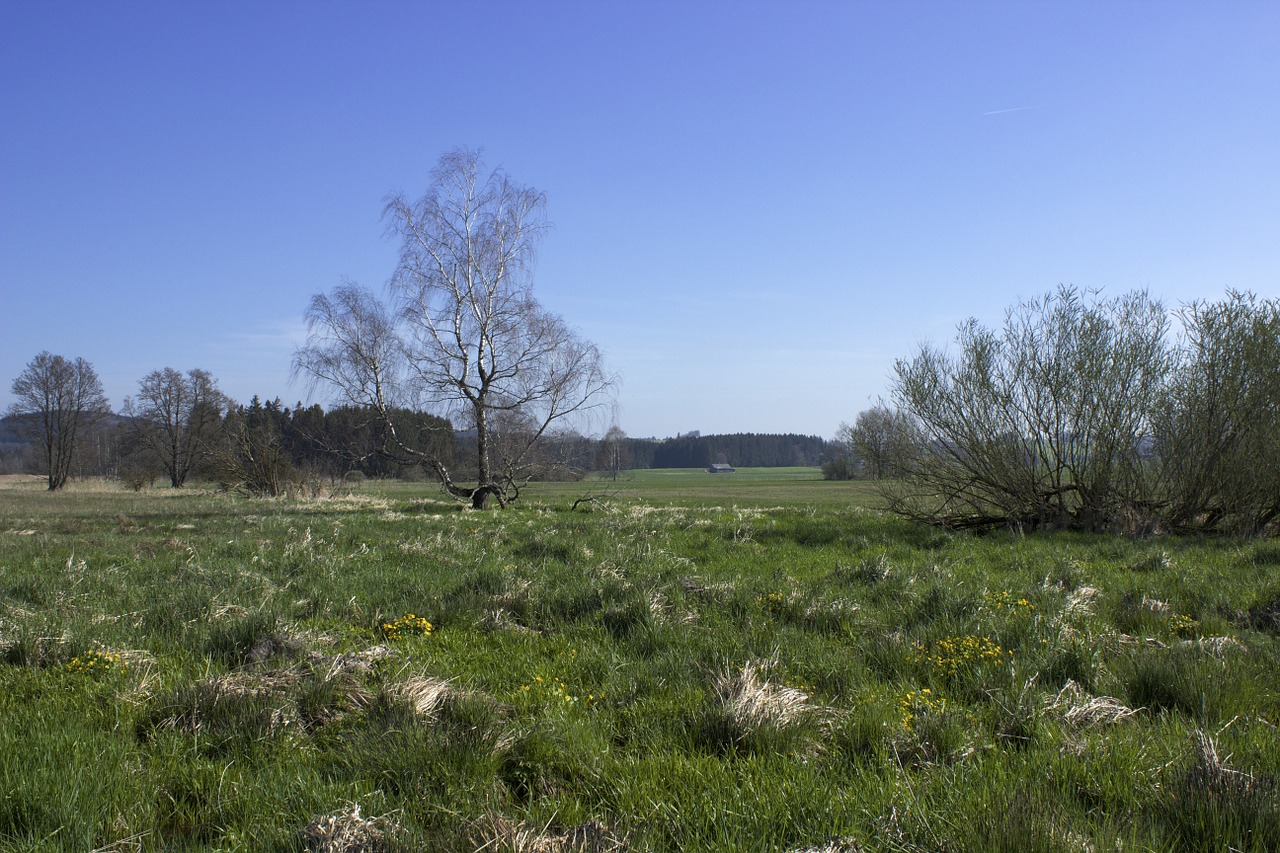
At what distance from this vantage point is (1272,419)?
12.3m

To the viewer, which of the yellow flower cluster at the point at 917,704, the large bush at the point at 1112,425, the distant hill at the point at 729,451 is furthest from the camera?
the distant hill at the point at 729,451

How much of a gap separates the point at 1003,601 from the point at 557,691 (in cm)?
437

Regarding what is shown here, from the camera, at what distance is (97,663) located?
4172 millimetres

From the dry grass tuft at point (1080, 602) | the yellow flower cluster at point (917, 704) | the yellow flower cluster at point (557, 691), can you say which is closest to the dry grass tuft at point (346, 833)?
the yellow flower cluster at point (557, 691)

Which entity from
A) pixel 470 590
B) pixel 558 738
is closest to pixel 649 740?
pixel 558 738

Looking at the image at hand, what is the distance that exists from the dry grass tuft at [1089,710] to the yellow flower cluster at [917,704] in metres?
0.55

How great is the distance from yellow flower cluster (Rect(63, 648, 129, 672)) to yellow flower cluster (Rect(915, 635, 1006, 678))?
4946 mm

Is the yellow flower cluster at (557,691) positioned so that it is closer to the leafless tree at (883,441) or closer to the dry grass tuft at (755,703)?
the dry grass tuft at (755,703)

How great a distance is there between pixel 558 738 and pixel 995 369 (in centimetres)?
1363

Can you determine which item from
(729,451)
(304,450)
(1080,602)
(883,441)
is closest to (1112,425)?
(883,441)

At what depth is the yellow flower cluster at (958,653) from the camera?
4277mm

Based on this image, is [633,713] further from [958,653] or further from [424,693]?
[958,653]

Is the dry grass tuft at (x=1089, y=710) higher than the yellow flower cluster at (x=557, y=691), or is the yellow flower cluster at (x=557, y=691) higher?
the dry grass tuft at (x=1089, y=710)

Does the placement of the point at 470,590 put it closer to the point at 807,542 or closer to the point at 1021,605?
the point at 1021,605
